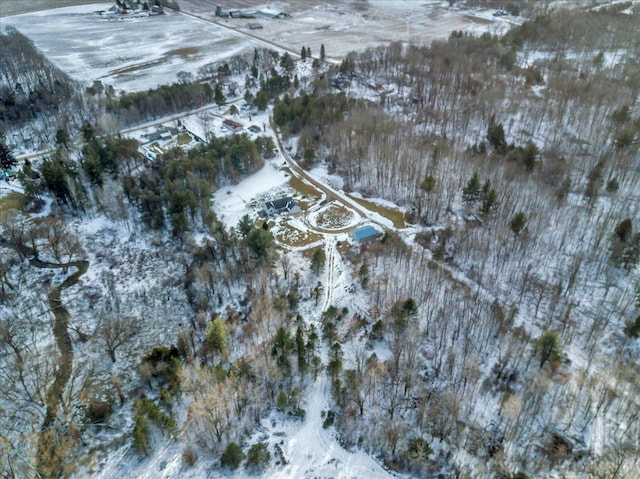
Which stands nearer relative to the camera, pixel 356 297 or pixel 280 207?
pixel 356 297

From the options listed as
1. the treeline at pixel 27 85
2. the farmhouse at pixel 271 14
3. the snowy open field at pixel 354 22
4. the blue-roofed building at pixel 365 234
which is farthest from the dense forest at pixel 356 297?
the farmhouse at pixel 271 14

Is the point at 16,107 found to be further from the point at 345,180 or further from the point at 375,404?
the point at 375,404

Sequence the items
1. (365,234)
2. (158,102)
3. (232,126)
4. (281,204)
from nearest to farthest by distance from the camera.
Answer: (365,234) < (281,204) < (232,126) < (158,102)

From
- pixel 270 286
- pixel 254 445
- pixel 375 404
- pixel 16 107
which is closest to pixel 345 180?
pixel 270 286

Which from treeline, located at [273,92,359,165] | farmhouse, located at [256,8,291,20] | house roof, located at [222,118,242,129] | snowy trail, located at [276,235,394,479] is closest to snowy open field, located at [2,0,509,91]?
farmhouse, located at [256,8,291,20]

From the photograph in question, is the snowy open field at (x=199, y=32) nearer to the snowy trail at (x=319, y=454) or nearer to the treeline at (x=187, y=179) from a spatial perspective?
the treeline at (x=187, y=179)

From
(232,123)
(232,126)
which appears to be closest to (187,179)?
(232,126)

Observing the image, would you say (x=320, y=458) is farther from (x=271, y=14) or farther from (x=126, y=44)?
(x=271, y=14)

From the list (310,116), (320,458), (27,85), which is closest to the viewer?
(320,458)
